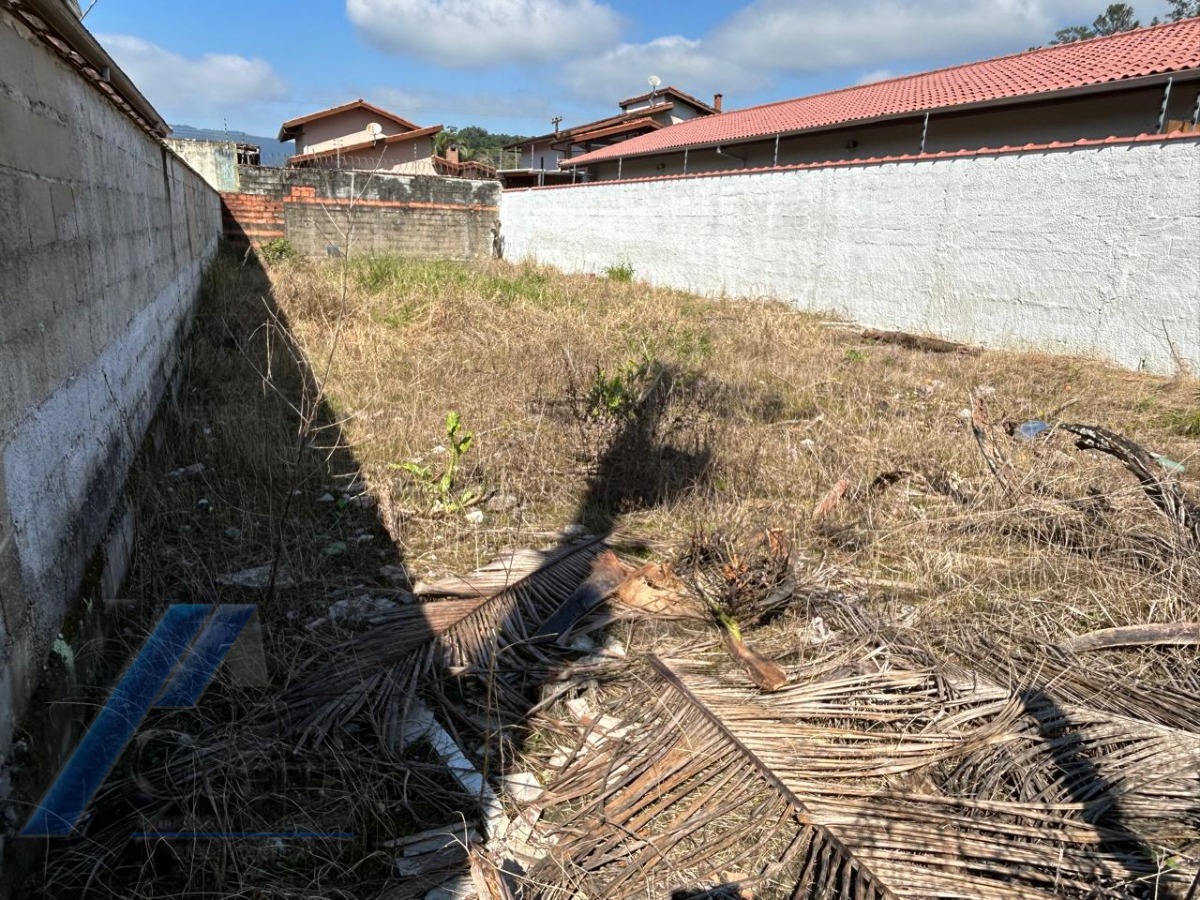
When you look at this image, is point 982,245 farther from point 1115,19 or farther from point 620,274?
point 1115,19

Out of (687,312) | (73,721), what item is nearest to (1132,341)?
Result: (687,312)

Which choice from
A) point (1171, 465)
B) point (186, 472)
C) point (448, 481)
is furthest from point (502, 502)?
point (1171, 465)

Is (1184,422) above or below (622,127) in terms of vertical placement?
below

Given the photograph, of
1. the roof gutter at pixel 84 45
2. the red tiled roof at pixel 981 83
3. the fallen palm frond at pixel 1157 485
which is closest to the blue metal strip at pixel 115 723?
the roof gutter at pixel 84 45

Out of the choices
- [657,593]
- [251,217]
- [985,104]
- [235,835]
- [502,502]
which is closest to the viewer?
[235,835]

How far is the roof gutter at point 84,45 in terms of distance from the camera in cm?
187

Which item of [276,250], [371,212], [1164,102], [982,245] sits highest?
[1164,102]

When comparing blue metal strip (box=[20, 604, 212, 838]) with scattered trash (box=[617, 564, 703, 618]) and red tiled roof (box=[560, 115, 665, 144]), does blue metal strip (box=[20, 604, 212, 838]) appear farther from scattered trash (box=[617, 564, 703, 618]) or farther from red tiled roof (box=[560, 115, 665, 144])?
red tiled roof (box=[560, 115, 665, 144])

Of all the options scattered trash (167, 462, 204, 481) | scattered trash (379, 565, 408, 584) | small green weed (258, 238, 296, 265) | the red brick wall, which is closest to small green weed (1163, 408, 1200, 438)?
scattered trash (379, 565, 408, 584)

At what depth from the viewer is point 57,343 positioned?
2012 millimetres

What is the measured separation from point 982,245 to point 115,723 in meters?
8.83

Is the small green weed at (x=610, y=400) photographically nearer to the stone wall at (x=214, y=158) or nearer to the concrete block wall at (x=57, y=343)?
the concrete block wall at (x=57, y=343)

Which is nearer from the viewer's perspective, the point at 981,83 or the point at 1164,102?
the point at 1164,102

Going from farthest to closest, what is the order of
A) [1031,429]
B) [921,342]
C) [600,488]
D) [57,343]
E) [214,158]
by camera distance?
[214,158]
[921,342]
[1031,429]
[600,488]
[57,343]
